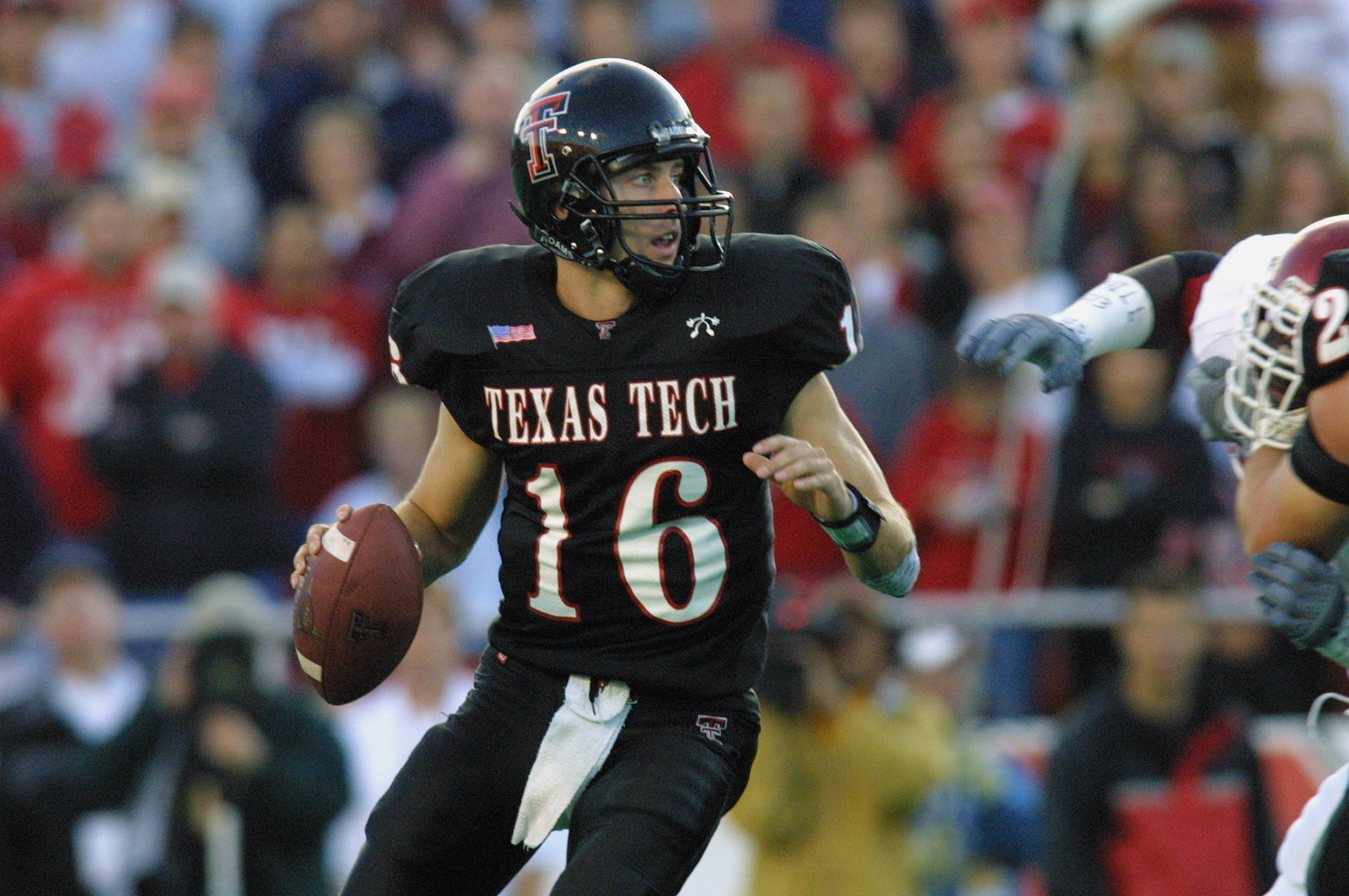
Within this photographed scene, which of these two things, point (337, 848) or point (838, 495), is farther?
point (337, 848)

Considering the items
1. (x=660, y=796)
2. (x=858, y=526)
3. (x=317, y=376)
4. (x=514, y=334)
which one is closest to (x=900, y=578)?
(x=858, y=526)

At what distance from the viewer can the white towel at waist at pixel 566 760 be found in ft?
13.7

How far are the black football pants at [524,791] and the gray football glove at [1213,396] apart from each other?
3.61 feet

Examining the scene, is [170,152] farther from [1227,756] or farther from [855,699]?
[1227,756]

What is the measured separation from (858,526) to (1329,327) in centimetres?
91

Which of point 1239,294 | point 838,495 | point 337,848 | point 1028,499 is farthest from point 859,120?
point 838,495

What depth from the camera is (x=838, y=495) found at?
3953mm

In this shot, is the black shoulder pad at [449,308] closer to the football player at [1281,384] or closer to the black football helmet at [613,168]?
the black football helmet at [613,168]

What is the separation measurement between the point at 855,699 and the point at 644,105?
9.77 feet

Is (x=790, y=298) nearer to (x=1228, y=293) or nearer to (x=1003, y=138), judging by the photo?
(x=1228, y=293)

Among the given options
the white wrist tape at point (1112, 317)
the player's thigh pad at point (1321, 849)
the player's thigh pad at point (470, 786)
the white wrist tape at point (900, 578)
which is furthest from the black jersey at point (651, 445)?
the player's thigh pad at point (1321, 849)

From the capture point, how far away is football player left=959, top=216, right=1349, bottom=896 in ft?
12.8

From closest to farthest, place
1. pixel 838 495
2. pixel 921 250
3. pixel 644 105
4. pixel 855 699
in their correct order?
pixel 838 495 < pixel 644 105 < pixel 855 699 < pixel 921 250

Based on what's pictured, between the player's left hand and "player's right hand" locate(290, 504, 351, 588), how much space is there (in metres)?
0.87
